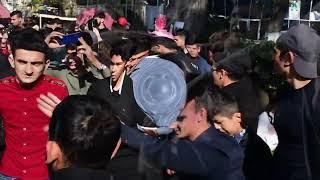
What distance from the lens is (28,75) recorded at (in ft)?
13.5

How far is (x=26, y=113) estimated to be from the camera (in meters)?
4.14

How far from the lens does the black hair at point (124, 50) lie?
4.46 m

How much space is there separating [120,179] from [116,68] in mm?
940

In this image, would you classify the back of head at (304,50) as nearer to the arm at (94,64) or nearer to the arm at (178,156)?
the arm at (178,156)

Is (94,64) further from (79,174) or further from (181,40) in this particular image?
(79,174)

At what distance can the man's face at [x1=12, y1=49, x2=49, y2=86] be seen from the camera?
161 inches

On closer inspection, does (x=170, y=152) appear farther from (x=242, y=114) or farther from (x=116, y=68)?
(x=116, y=68)

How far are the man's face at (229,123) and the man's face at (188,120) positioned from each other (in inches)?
30.7

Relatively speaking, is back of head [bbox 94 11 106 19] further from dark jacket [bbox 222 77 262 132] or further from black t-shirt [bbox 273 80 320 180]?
black t-shirt [bbox 273 80 320 180]

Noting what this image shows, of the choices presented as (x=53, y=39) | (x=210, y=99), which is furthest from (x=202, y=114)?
(x=53, y=39)

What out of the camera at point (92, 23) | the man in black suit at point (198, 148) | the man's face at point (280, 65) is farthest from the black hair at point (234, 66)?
the camera at point (92, 23)

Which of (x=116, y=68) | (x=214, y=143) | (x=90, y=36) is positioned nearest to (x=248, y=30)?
(x=90, y=36)

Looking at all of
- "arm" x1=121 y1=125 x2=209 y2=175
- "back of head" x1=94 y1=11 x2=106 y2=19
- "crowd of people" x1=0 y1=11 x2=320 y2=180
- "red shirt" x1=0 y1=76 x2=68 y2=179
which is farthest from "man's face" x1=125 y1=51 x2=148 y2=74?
"back of head" x1=94 y1=11 x2=106 y2=19

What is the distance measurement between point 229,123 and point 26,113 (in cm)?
134
